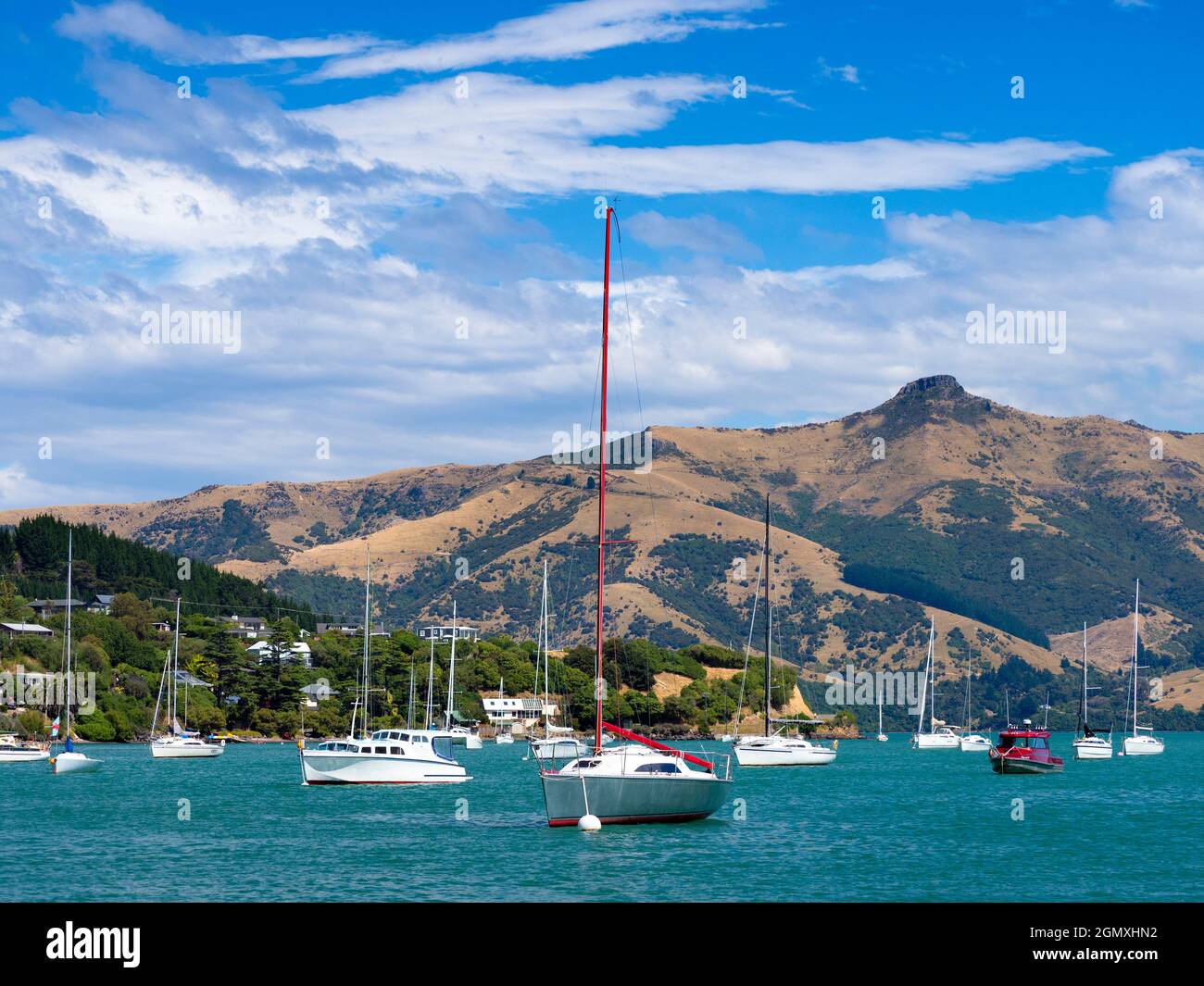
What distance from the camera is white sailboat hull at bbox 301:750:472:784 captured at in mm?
85562

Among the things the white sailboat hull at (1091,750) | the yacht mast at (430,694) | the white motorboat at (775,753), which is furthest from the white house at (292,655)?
A: the white sailboat hull at (1091,750)

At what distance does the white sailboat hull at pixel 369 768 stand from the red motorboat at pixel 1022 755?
4780 cm

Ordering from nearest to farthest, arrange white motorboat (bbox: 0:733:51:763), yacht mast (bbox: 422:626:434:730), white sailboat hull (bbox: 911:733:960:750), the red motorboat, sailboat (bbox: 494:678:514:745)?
white motorboat (bbox: 0:733:51:763)
the red motorboat
yacht mast (bbox: 422:626:434:730)
white sailboat hull (bbox: 911:733:960:750)
sailboat (bbox: 494:678:514:745)

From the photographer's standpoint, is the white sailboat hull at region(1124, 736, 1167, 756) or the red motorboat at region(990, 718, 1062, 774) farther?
the white sailboat hull at region(1124, 736, 1167, 756)

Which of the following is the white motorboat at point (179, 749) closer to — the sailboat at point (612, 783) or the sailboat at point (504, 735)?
the sailboat at point (504, 735)

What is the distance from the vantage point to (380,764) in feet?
281

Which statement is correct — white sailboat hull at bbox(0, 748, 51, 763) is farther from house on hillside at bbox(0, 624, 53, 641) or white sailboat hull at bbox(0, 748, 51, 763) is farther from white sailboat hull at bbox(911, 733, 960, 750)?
white sailboat hull at bbox(911, 733, 960, 750)

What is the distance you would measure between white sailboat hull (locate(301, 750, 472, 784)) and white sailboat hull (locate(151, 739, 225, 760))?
131ft

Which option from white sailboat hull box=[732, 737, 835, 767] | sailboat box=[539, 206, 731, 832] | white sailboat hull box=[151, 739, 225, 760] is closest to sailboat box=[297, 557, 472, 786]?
sailboat box=[539, 206, 731, 832]

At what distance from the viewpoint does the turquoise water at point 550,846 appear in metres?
44.3

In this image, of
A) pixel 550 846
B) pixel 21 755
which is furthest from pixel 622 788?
pixel 21 755
